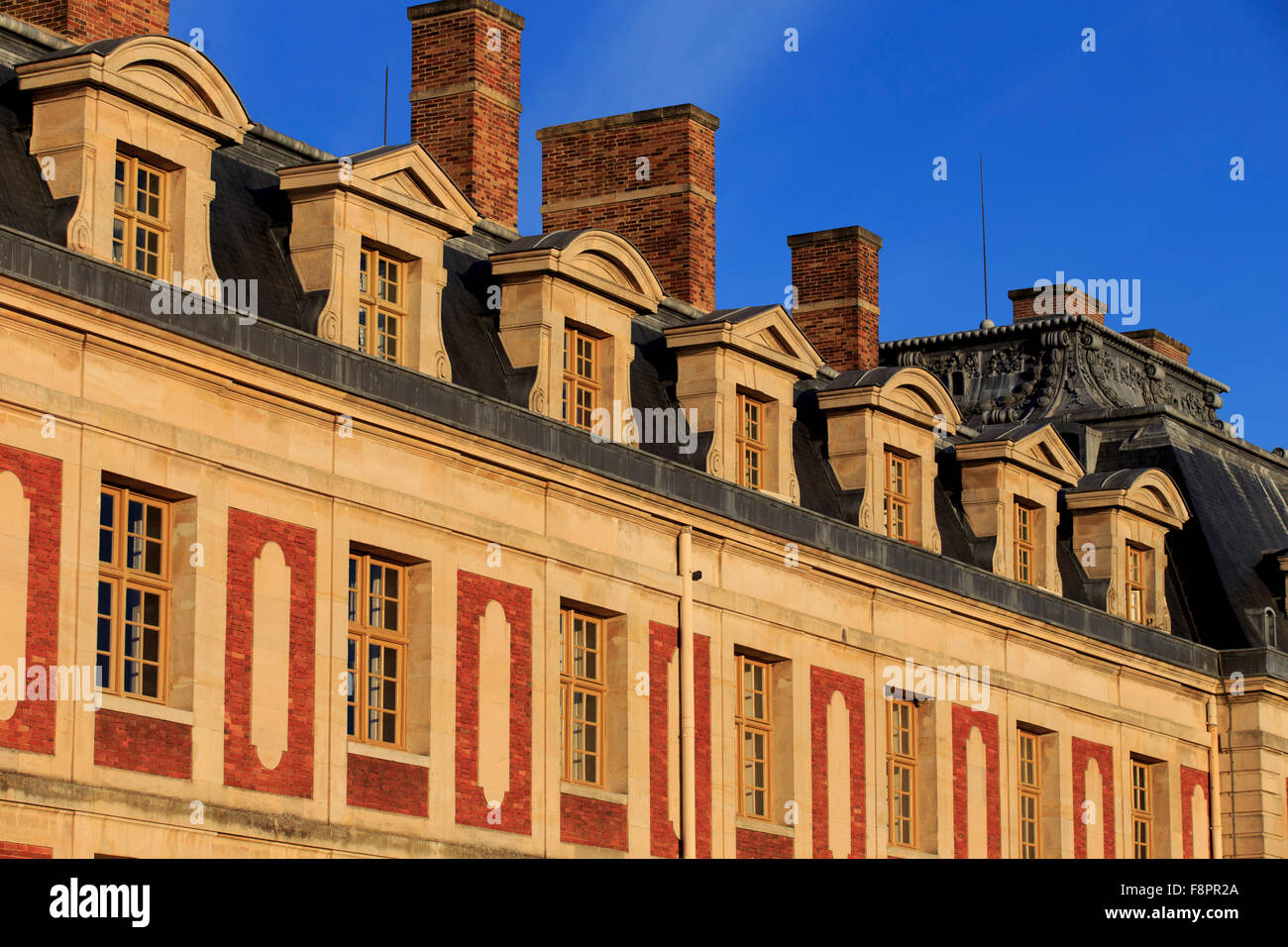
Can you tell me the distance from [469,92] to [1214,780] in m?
19.5

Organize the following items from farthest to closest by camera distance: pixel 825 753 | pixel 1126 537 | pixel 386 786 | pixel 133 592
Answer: pixel 1126 537, pixel 825 753, pixel 386 786, pixel 133 592

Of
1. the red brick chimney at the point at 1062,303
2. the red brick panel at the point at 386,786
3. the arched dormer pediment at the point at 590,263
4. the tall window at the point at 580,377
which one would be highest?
the red brick chimney at the point at 1062,303

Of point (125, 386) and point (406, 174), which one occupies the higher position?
point (406, 174)

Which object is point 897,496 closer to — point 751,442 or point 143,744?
point 751,442

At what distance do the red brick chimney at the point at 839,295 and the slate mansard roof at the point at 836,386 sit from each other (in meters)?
2.86

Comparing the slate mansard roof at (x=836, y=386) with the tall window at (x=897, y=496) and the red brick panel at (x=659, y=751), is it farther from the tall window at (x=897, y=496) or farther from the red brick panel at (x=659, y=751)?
the red brick panel at (x=659, y=751)

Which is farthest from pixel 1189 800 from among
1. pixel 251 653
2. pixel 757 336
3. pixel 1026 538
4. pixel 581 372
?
pixel 251 653

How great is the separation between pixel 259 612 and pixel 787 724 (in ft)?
34.2

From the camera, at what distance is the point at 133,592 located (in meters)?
27.0

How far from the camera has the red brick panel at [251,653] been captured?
27.5 meters

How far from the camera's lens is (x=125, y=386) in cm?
2677

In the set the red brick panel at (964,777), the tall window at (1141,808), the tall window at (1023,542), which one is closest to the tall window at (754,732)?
the red brick panel at (964,777)

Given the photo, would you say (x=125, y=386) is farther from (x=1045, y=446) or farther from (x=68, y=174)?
(x=1045, y=446)
